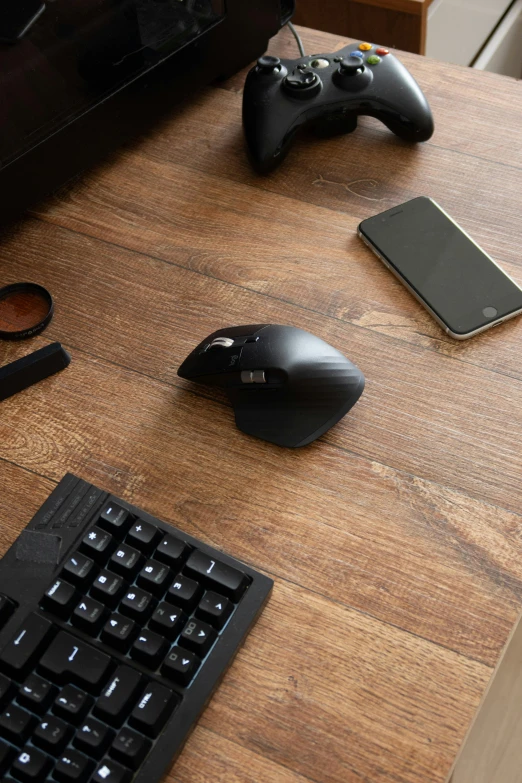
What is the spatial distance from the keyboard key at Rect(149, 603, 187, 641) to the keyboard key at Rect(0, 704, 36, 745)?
0.31 ft

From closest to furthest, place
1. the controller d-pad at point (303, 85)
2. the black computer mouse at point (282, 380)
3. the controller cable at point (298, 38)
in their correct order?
the black computer mouse at point (282, 380) < the controller d-pad at point (303, 85) < the controller cable at point (298, 38)

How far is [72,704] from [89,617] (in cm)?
6

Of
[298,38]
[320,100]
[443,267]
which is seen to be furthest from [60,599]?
[298,38]

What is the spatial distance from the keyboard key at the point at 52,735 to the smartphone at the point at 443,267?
17.6 inches

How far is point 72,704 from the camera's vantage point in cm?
50

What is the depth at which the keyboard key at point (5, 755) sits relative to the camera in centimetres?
48

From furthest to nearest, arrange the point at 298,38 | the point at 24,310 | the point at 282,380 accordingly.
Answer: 1. the point at 298,38
2. the point at 24,310
3. the point at 282,380

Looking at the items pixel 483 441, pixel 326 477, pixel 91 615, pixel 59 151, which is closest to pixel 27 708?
pixel 91 615

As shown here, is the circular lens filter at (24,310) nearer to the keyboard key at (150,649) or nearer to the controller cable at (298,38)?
the keyboard key at (150,649)

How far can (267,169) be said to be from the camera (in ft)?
Answer: 2.77

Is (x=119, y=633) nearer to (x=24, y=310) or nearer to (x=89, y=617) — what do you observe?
(x=89, y=617)

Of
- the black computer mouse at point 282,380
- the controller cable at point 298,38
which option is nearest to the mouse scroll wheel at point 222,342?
the black computer mouse at point 282,380

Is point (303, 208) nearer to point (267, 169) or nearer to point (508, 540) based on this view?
point (267, 169)

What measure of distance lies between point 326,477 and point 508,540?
5.7 inches
